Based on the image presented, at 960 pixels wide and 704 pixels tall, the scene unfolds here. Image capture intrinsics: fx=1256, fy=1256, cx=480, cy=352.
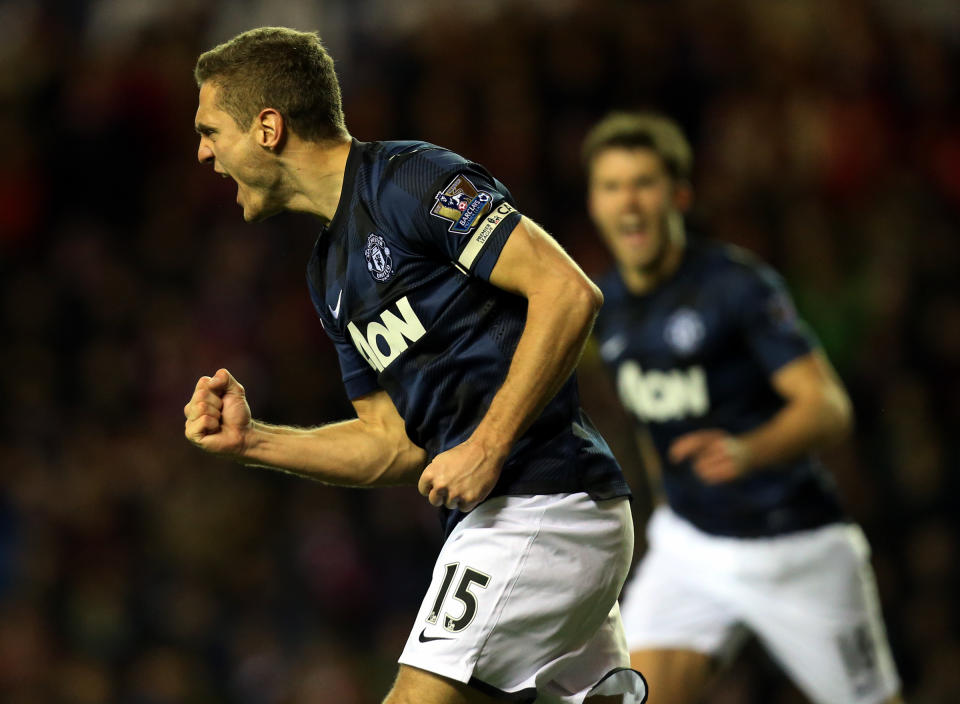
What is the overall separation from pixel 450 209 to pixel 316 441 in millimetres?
857

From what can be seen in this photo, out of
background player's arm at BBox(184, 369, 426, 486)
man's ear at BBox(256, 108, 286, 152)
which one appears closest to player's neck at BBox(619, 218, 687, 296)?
background player's arm at BBox(184, 369, 426, 486)

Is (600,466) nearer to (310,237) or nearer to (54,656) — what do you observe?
→ (54,656)

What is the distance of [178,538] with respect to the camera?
7.63m

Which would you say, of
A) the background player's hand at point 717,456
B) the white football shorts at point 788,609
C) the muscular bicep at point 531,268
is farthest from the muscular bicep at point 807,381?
the muscular bicep at point 531,268

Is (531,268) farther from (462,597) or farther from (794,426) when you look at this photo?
(794,426)

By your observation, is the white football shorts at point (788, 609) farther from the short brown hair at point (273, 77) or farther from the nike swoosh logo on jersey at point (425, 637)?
the short brown hair at point (273, 77)

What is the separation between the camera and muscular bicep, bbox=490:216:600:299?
2.81 m

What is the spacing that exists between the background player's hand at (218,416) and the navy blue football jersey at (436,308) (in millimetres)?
349

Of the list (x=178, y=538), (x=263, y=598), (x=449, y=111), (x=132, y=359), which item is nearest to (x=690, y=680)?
(x=263, y=598)

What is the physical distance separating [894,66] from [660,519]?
600 centimetres

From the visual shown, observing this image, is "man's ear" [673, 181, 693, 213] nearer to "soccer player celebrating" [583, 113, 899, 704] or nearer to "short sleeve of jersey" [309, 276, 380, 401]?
"soccer player celebrating" [583, 113, 899, 704]

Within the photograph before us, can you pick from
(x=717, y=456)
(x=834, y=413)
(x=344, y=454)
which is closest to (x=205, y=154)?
(x=344, y=454)

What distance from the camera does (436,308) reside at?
300 centimetres

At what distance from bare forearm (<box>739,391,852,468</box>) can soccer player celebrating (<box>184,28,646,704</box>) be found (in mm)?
1389
